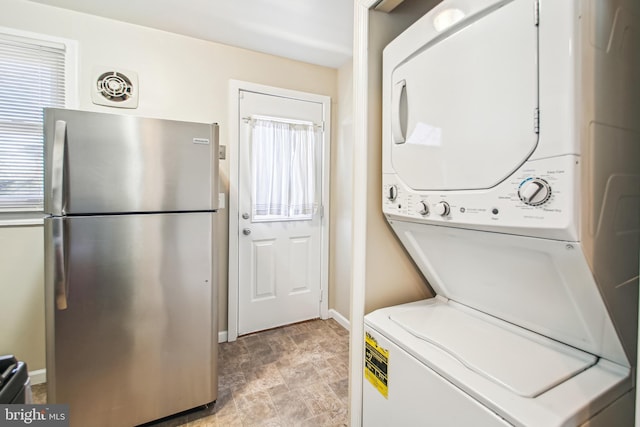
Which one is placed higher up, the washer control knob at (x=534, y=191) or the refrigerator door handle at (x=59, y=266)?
the washer control knob at (x=534, y=191)

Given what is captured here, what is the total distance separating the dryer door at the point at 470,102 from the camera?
0.67 metres

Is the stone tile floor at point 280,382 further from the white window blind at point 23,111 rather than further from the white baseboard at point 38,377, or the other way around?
the white window blind at point 23,111

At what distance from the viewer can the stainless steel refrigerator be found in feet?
4.45

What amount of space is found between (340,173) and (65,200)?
6.77 feet

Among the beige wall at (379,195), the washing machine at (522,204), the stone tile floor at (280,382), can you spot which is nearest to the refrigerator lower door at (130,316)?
the stone tile floor at (280,382)

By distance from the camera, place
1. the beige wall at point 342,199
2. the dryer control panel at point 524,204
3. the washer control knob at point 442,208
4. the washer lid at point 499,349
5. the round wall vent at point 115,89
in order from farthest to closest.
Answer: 1. the beige wall at point 342,199
2. the round wall vent at point 115,89
3. the washer control knob at point 442,208
4. the washer lid at point 499,349
5. the dryer control panel at point 524,204

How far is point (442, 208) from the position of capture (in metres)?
0.85

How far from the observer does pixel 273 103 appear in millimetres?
2619

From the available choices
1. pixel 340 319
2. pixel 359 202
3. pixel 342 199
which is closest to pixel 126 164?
pixel 359 202

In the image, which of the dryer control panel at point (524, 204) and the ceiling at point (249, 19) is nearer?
the dryer control panel at point (524, 204)

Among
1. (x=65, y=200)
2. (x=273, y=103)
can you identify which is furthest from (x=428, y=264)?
(x=273, y=103)

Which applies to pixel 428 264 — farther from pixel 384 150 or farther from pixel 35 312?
pixel 35 312

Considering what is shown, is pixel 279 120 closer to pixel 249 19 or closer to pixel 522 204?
pixel 249 19

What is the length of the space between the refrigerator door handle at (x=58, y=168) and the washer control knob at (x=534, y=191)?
1781 millimetres
